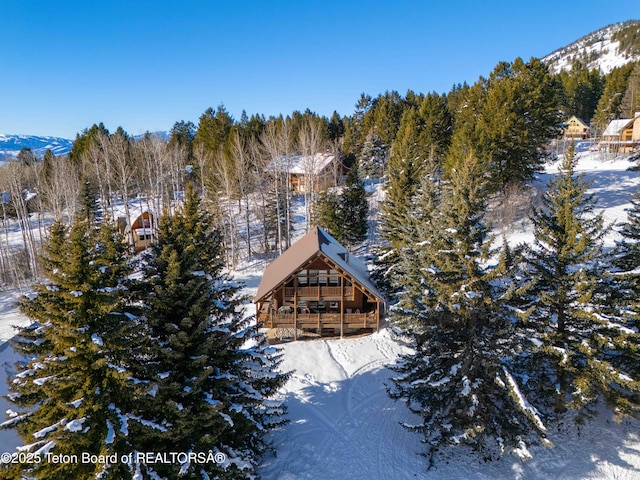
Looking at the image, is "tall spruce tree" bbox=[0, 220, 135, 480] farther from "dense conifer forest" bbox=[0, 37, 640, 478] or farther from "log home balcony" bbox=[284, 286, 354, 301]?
"log home balcony" bbox=[284, 286, 354, 301]

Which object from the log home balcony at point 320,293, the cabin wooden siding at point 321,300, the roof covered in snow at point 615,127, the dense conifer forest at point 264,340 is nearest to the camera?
the dense conifer forest at point 264,340

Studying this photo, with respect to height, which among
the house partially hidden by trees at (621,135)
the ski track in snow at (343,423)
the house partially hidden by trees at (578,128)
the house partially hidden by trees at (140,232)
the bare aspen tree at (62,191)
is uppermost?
the house partially hidden by trees at (578,128)

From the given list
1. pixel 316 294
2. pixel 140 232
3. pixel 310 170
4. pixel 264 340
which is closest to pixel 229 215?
pixel 310 170

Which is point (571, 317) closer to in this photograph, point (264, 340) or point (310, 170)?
point (264, 340)

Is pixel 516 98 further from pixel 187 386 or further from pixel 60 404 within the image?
pixel 60 404

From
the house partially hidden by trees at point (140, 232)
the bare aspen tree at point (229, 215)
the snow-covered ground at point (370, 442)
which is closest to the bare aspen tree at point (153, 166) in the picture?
the house partially hidden by trees at point (140, 232)

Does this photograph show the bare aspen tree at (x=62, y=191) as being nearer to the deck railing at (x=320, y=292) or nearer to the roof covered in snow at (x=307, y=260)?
the roof covered in snow at (x=307, y=260)

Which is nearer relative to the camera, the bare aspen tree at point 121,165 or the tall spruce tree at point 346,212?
the tall spruce tree at point 346,212
